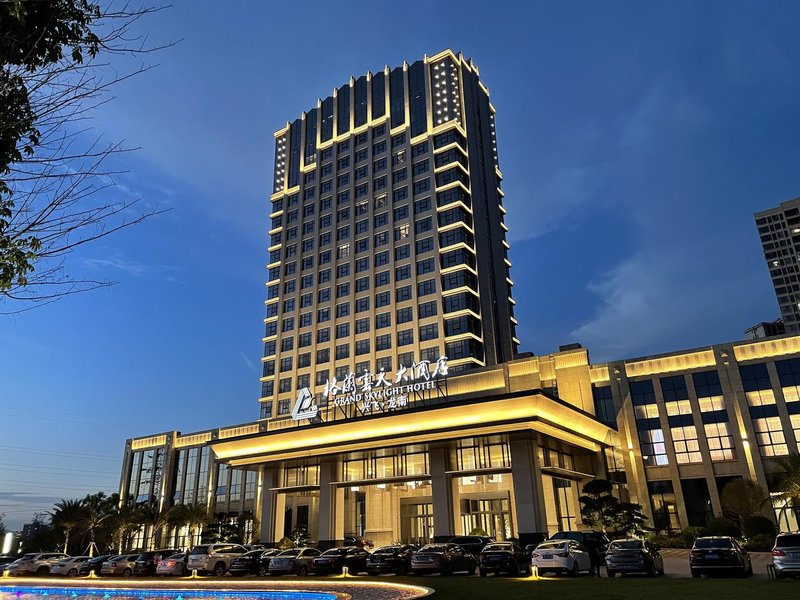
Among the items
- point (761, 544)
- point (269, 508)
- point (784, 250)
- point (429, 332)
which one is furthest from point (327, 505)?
point (784, 250)

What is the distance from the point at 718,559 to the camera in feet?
72.9

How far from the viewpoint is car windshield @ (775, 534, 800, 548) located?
2018cm

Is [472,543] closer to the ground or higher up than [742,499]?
closer to the ground

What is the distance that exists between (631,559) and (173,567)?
26.0 metres

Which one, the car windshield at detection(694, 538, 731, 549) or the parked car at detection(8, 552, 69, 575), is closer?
the car windshield at detection(694, 538, 731, 549)

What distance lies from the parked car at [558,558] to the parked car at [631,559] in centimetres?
157

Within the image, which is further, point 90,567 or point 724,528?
point 724,528

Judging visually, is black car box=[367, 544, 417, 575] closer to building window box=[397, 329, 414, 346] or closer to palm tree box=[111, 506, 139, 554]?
palm tree box=[111, 506, 139, 554]

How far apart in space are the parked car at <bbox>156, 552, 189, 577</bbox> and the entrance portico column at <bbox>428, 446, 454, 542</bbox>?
635 inches

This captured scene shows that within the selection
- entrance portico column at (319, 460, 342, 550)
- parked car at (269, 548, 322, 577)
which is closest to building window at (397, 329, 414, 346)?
entrance portico column at (319, 460, 342, 550)

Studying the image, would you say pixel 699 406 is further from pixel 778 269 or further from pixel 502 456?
pixel 778 269

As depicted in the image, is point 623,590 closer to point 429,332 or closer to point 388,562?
point 388,562

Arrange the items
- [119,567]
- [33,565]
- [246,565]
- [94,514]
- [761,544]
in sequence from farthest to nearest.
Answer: [94,514] → [33,565] → [761,544] → [119,567] → [246,565]

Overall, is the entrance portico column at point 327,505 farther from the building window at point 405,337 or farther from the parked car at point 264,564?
the building window at point 405,337
